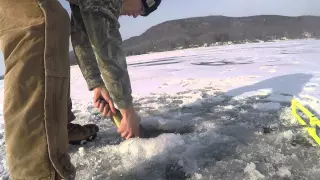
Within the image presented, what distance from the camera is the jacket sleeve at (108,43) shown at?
53.3 inches

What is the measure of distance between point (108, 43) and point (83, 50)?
0.38 m

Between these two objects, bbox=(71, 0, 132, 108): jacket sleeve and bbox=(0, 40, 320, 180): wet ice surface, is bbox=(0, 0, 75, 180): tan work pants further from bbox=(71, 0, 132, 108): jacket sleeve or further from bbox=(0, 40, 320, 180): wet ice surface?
bbox=(0, 40, 320, 180): wet ice surface

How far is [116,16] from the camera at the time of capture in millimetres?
1462

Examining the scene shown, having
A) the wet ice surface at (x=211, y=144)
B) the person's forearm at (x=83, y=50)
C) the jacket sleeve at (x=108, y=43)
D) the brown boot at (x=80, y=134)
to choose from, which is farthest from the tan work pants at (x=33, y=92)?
the brown boot at (x=80, y=134)

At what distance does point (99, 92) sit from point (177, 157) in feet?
1.76

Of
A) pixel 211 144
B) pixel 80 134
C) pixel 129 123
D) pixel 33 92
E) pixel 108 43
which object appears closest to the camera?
pixel 33 92

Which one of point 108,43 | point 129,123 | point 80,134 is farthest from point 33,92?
point 80,134

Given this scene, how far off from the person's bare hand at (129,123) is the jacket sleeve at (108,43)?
5 centimetres

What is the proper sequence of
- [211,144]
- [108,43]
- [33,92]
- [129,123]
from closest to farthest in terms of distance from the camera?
[33,92], [108,43], [129,123], [211,144]

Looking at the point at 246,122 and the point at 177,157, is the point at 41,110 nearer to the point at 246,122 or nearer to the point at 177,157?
the point at 177,157

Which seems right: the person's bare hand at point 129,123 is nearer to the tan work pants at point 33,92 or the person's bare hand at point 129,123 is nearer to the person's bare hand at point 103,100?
the person's bare hand at point 103,100

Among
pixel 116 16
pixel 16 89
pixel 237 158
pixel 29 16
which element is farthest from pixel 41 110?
pixel 237 158

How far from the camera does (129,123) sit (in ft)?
5.00

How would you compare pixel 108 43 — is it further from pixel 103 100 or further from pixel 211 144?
pixel 211 144
